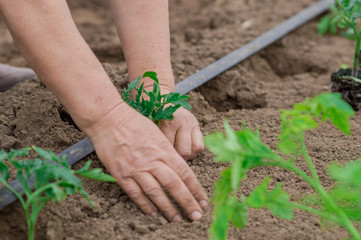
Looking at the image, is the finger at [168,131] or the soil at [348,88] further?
the soil at [348,88]

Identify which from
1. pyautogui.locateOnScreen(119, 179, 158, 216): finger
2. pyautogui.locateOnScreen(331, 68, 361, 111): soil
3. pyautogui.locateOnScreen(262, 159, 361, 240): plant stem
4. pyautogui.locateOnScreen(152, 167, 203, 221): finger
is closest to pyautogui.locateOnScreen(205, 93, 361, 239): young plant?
pyautogui.locateOnScreen(262, 159, 361, 240): plant stem

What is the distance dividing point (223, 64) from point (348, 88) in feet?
2.33

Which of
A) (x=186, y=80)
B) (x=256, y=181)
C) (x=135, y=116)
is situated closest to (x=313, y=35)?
(x=186, y=80)

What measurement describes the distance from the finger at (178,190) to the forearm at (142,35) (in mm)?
559

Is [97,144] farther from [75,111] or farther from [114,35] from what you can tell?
[114,35]

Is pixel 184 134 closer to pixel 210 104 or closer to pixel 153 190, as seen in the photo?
pixel 153 190

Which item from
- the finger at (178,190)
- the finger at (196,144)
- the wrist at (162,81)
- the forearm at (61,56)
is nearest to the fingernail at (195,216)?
the finger at (178,190)

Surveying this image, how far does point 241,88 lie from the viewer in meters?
2.53

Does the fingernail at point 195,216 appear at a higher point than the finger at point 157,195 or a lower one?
lower

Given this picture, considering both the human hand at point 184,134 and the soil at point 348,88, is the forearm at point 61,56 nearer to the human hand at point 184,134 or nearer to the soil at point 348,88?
the human hand at point 184,134

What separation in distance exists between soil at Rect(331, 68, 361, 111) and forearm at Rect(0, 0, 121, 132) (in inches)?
50.2

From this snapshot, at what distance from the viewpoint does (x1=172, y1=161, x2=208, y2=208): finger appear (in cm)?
161

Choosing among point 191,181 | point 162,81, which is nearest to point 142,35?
point 162,81

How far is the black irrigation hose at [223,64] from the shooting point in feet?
5.93
